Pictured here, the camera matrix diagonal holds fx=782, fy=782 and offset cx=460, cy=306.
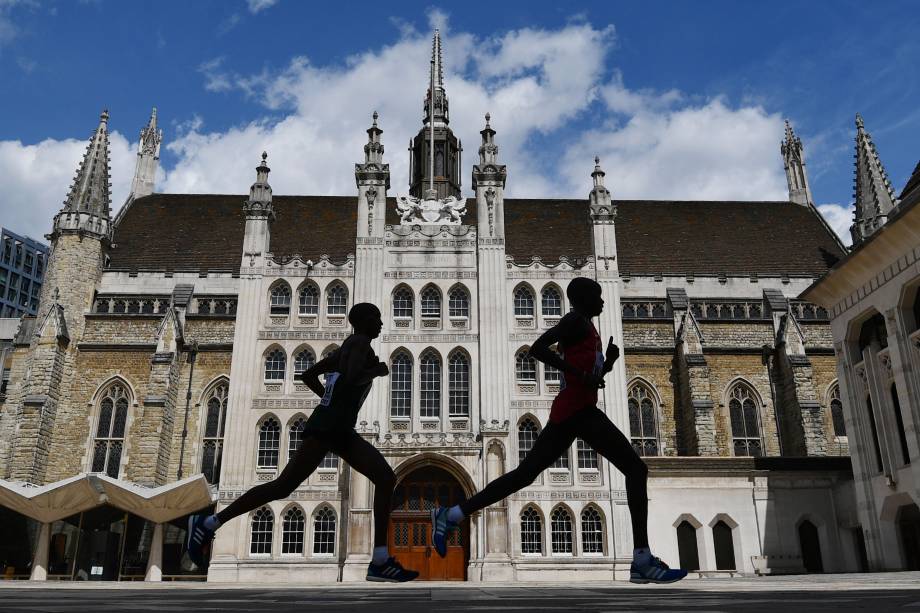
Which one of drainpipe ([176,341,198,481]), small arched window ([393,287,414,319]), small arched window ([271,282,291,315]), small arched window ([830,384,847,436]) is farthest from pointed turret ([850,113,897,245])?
drainpipe ([176,341,198,481])

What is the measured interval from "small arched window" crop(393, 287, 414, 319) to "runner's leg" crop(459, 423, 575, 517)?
2255cm

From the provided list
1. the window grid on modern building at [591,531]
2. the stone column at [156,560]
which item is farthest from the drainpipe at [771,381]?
the stone column at [156,560]

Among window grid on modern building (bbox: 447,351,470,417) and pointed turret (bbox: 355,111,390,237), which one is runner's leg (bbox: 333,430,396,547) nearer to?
window grid on modern building (bbox: 447,351,470,417)

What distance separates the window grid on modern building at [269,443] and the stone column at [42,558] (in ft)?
21.9

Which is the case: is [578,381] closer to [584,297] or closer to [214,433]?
[584,297]

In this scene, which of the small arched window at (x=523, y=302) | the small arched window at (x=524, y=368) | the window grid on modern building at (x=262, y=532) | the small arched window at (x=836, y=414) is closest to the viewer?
the window grid on modern building at (x=262, y=532)

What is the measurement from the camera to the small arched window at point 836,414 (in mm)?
31938

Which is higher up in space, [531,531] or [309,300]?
[309,300]

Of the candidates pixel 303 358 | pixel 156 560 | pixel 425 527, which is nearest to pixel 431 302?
pixel 303 358

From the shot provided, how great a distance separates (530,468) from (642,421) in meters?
27.0

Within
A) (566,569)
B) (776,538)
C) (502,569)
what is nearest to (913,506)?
(776,538)

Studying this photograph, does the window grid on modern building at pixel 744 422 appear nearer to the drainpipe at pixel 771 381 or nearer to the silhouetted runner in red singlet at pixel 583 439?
the drainpipe at pixel 771 381

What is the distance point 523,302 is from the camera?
93.0ft

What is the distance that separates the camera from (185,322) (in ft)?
104
